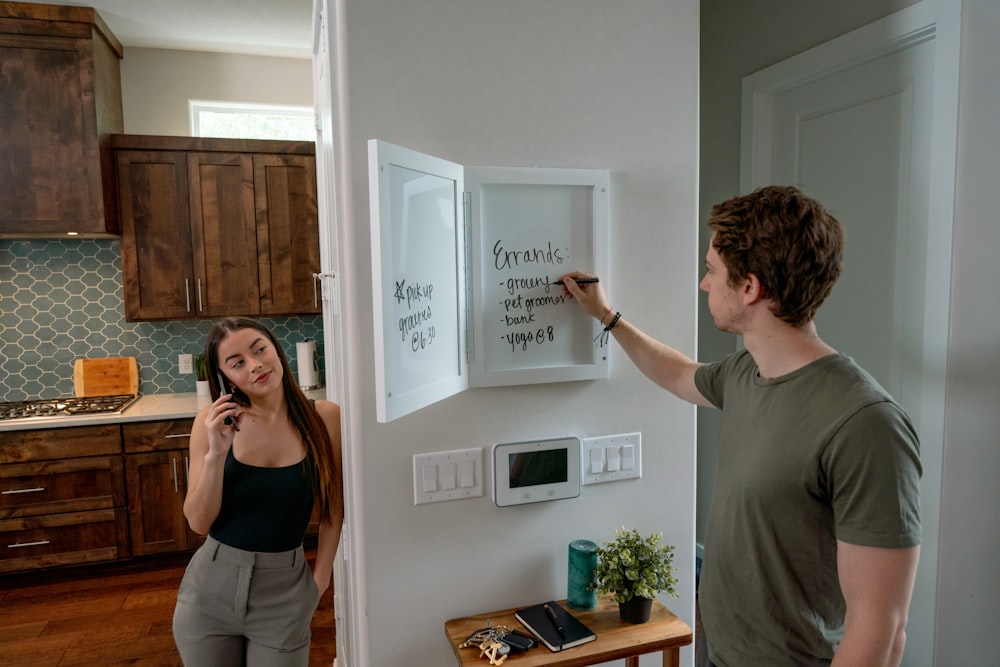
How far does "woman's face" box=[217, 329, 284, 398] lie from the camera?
1.61m

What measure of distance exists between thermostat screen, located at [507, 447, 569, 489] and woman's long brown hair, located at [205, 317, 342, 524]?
503mm

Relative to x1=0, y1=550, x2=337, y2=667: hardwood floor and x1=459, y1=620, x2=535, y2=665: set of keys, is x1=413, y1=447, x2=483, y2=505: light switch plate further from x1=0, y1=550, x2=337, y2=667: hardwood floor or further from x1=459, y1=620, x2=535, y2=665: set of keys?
x1=0, y1=550, x2=337, y2=667: hardwood floor

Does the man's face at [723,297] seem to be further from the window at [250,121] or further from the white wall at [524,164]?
the window at [250,121]

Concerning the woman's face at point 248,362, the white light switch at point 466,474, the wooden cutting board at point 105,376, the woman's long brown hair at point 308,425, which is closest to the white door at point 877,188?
the white light switch at point 466,474

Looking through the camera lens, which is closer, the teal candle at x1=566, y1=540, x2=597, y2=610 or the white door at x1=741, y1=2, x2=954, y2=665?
the teal candle at x1=566, y1=540, x2=597, y2=610

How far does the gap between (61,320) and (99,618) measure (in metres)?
1.68

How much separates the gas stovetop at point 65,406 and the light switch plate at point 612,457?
2764 mm

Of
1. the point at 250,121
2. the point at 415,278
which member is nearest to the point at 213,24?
the point at 250,121

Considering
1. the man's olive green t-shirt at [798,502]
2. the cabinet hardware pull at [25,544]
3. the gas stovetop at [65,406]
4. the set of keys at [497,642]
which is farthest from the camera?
the gas stovetop at [65,406]

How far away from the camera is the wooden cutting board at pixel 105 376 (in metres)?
3.66

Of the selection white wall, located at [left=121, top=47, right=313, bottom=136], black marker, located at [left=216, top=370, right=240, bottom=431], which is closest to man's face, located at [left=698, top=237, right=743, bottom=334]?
black marker, located at [left=216, top=370, right=240, bottom=431]

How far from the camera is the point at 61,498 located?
3213 millimetres

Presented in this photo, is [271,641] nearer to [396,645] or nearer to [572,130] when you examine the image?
[396,645]

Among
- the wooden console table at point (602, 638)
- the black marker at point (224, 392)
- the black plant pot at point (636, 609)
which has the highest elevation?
the black marker at point (224, 392)
